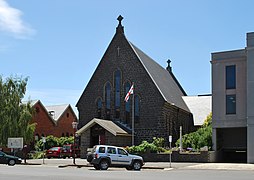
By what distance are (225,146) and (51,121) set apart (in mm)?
36528

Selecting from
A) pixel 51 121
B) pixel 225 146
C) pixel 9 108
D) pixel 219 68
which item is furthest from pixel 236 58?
pixel 51 121

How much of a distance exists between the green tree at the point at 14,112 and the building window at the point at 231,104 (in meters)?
24.1

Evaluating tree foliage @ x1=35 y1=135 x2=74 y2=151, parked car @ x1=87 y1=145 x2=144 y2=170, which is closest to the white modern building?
parked car @ x1=87 y1=145 x2=144 y2=170

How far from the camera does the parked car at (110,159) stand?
29062 mm

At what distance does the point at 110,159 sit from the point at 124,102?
2410 centimetres

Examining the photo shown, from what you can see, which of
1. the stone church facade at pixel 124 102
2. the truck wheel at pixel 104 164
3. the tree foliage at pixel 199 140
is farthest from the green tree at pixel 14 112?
the truck wheel at pixel 104 164

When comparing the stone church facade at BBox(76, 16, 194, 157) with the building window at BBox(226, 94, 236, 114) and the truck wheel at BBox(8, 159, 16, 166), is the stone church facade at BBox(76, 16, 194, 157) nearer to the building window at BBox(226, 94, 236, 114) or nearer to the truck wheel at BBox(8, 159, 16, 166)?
the building window at BBox(226, 94, 236, 114)

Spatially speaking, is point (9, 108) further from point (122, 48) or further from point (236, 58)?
point (236, 58)

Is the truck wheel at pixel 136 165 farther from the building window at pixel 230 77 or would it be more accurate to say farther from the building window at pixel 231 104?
the building window at pixel 230 77

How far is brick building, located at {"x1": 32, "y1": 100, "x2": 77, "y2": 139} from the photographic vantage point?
7100cm

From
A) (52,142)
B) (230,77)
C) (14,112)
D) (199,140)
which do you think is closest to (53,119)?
(52,142)

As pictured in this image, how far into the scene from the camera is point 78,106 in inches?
2197

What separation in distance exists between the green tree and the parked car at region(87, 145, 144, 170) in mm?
24933

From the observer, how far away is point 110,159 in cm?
2919
